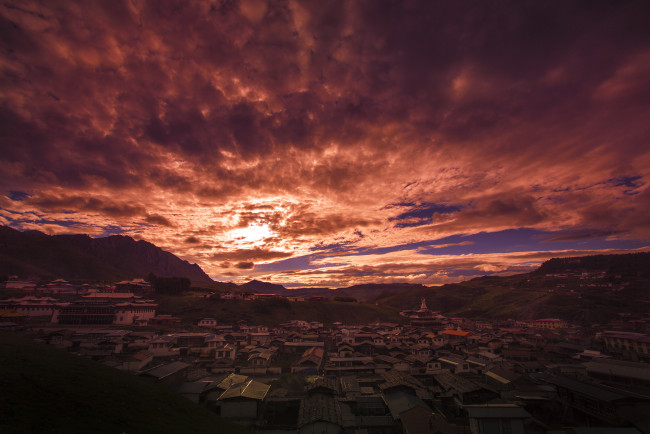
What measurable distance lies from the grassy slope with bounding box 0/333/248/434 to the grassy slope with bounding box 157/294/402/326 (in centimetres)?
8717

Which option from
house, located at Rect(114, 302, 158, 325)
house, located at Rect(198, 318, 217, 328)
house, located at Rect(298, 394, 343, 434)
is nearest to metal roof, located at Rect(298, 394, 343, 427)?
house, located at Rect(298, 394, 343, 434)

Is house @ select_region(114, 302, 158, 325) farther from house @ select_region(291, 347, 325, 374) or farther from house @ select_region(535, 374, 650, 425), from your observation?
house @ select_region(535, 374, 650, 425)

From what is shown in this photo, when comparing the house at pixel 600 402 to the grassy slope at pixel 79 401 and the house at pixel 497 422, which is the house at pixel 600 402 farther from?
the grassy slope at pixel 79 401

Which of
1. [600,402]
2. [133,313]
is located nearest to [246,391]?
[600,402]

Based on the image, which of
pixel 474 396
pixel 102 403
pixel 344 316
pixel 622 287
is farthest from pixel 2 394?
pixel 622 287

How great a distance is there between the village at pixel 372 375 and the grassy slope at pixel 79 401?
8.18 m

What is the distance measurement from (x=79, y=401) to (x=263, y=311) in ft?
369

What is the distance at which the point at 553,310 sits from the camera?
14162 centimetres

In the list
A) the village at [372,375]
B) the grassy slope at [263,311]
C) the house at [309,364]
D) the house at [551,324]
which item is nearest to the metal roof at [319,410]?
the village at [372,375]

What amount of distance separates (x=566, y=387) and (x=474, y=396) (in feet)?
36.4

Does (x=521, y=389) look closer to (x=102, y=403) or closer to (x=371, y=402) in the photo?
(x=371, y=402)

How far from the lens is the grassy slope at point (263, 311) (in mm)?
115688

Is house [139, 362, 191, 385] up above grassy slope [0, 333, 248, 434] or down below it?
below

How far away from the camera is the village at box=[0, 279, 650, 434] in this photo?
31266mm
